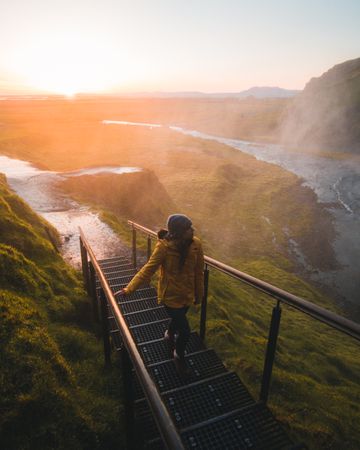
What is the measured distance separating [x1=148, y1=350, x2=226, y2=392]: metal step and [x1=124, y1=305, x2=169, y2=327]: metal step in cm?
137

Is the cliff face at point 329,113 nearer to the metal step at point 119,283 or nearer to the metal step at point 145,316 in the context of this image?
the metal step at point 119,283

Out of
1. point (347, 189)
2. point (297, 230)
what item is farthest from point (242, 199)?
point (347, 189)

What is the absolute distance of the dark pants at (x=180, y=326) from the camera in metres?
4.39

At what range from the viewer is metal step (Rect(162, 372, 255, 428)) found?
389 centimetres

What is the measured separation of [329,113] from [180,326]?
104185 millimetres

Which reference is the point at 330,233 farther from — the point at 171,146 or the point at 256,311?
the point at 171,146

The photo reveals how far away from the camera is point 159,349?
17.0ft

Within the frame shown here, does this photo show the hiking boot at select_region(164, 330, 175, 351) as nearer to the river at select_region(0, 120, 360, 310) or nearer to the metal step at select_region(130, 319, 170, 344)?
the metal step at select_region(130, 319, 170, 344)

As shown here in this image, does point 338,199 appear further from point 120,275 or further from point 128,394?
point 128,394

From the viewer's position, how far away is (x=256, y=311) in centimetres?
1397

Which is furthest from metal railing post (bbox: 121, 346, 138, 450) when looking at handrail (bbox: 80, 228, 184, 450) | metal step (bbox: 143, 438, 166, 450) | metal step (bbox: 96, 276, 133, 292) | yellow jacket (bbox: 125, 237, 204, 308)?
metal step (bbox: 96, 276, 133, 292)

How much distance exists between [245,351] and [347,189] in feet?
163

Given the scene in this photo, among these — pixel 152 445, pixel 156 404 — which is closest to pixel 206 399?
pixel 152 445

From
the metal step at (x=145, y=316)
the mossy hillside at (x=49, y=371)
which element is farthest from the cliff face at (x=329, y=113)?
the mossy hillside at (x=49, y=371)
